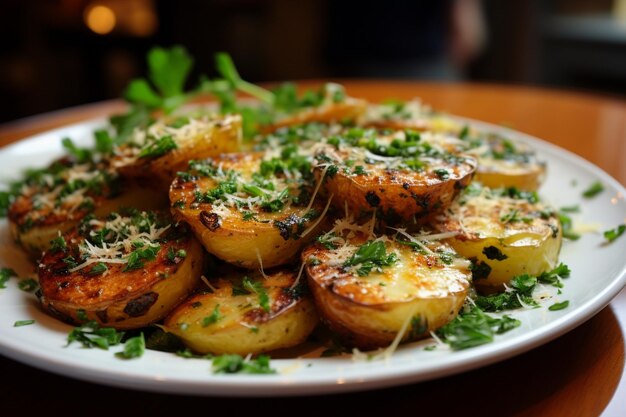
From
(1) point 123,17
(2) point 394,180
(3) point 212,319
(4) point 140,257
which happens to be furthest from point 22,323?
(1) point 123,17

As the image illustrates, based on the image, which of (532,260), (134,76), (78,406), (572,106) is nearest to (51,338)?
(78,406)

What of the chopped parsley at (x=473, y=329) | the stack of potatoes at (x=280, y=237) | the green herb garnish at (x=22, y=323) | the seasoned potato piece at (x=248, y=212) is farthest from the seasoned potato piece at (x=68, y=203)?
the chopped parsley at (x=473, y=329)

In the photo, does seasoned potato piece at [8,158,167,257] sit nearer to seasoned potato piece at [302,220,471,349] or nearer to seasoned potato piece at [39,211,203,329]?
seasoned potato piece at [39,211,203,329]

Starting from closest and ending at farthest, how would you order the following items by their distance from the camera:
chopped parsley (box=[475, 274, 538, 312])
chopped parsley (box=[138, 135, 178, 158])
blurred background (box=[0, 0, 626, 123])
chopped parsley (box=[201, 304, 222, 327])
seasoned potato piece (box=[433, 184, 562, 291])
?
chopped parsley (box=[201, 304, 222, 327]) < chopped parsley (box=[475, 274, 538, 312]) < seasoned potato piece (box=[433, 184, 562, 291]) < chopped parsley (box=[138, 135, 178, 158]) < blurred background (box=[0, 0, 626, 123])

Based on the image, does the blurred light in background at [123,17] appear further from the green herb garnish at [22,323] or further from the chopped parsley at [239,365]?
the chopped parsley at [239,365]

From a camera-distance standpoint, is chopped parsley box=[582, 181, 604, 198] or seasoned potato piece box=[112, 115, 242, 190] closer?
seasoned potato piece box=[112, 115, 242, 190]

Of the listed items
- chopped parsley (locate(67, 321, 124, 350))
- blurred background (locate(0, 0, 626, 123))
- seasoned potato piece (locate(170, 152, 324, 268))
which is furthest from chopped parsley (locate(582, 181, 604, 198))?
blurred background (locate(0, 0, 626, 123))

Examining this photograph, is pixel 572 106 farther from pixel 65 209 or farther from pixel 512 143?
pixel 65 209

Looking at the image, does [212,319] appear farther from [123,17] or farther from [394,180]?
[123,17]
